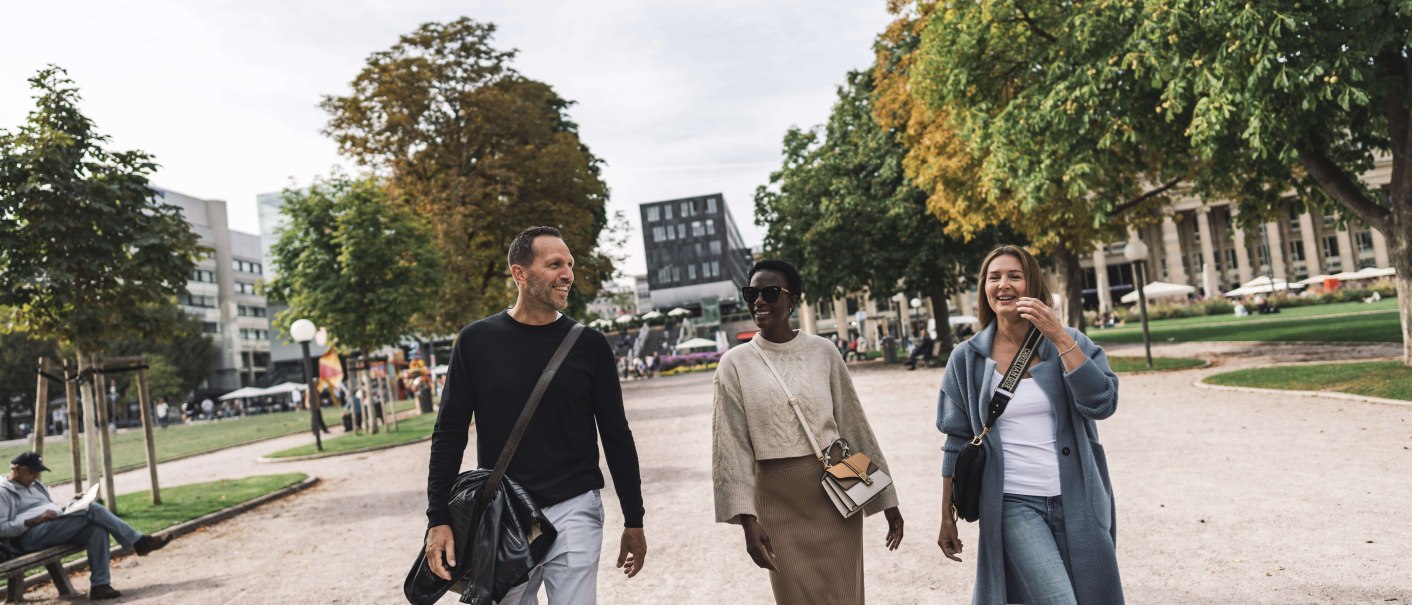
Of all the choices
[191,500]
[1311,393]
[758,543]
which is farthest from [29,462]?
[1311,393]

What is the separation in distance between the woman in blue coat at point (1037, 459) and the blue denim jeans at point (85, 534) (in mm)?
7395

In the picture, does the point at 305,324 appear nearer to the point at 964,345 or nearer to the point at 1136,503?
the point at 1136,503

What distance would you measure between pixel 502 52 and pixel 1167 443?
86.0ft

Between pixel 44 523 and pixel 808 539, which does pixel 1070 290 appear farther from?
pixel 808 539

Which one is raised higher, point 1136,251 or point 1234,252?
point 1234,252

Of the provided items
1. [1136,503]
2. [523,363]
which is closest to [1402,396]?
[1136,503]

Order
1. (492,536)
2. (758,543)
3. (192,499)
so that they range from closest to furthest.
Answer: (492,536) → (758,543) → (192,499)

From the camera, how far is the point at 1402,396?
40.6 feet

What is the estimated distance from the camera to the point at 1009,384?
352 cm

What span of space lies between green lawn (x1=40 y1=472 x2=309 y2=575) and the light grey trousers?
28.9 feet

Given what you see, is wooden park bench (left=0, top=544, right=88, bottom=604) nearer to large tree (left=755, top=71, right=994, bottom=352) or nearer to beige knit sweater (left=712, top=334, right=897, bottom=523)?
beige knit sweater (left=712, top=334, right=897, bottom=523)

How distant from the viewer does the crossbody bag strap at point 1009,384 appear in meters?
3.51

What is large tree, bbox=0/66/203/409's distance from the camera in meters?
11.4

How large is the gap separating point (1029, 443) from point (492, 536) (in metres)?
1.87
